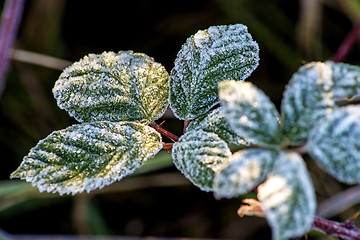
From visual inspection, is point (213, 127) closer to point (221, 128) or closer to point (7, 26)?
point (221, 128)

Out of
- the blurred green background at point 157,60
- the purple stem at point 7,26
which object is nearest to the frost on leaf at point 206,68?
the purple stem at point 7,26

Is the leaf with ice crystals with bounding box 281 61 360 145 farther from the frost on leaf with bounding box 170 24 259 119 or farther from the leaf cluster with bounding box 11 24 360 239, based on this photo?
the frost on leaf with bounding box 170 24 259 119

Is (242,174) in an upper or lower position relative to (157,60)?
upper

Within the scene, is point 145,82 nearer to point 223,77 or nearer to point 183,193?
point 223,77

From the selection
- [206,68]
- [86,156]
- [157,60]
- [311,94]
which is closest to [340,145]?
[311,94]

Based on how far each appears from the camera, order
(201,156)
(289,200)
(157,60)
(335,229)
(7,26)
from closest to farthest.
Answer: (289,200) < (201,156) < (335,229) < (7,26) < (157,60)

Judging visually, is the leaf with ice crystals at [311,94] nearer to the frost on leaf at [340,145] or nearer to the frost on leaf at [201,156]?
the frost on leaf at [340,145]
